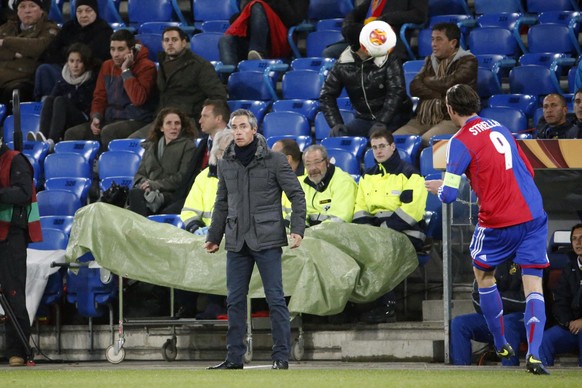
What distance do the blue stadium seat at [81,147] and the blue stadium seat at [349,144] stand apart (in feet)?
9.07

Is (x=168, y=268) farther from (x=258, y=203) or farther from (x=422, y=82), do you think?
(x=422, y=82)

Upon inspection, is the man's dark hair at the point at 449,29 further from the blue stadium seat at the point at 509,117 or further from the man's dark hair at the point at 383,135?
the man's dark hair at the point at 383,135

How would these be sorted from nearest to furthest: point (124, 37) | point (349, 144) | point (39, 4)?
point (349, 144), point (124, 37), point (39, 4)

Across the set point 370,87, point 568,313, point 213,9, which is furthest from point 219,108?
point 568,313

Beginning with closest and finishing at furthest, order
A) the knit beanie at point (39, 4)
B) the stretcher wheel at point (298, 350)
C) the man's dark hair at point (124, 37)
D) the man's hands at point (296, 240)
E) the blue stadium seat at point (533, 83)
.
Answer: the man's hands at point (296, 240), the stretcher wheel at point (298, 350), the blue stadium seat at point (533, 83), the man's dark hair at point (124, 37), the knit beanie at point (39, 4)

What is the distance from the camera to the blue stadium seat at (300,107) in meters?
14.3

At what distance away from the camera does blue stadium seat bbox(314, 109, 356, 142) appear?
14.0m

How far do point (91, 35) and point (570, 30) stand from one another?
19.1ft

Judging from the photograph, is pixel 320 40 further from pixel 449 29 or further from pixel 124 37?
pixel 449 29

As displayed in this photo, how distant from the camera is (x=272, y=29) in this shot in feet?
51.2

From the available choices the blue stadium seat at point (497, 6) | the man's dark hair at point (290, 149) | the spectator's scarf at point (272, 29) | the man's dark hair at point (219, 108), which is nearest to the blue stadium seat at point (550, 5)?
the blue stadium seat at point (497, 6)

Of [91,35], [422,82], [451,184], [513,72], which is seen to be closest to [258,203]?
[451,184]

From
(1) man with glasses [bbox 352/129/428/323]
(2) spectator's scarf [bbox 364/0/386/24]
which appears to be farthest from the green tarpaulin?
(2) spectator's scarf [bbox 364/0/386/24]

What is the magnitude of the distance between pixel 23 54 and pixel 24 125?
110cm
